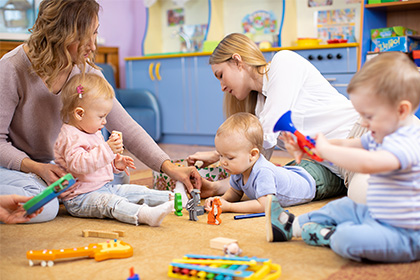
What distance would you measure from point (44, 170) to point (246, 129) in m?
0.65

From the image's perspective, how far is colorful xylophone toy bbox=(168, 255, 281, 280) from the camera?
100 centimetres

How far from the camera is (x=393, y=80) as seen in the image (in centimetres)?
104

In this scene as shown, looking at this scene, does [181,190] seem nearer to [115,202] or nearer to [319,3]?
[115,202]

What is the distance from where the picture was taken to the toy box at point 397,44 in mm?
2959

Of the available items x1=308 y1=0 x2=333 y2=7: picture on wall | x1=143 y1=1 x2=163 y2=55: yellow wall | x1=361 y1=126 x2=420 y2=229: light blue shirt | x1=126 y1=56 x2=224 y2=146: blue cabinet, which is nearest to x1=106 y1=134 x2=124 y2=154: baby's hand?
x1=361 y1=126 x2=420 y2=229: light blue shirt

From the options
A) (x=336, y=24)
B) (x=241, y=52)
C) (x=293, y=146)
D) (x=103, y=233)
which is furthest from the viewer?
(x=336, y=24)

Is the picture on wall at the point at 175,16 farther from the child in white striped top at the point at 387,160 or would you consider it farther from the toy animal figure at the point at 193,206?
the child in white striped top at the point at 387,160

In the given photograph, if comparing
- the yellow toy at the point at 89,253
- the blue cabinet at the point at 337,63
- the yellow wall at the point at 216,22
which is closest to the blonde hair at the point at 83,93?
the yellow toy at the point at 89,253

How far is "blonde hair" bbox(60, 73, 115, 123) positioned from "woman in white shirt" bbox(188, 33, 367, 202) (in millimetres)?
453

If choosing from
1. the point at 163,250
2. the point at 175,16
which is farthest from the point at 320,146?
the point at 175,16

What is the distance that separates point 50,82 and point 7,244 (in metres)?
0.57

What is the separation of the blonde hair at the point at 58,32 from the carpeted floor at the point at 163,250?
508mm

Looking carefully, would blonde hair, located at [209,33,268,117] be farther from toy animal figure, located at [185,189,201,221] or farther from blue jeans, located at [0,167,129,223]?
blue jeans, located at [0,167,129,223]

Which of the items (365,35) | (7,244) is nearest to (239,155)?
(7,244)
